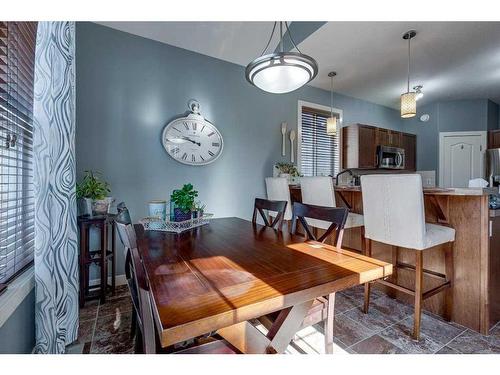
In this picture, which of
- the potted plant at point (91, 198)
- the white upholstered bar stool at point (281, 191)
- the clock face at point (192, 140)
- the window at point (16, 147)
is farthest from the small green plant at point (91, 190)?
the white upholstered bar stool at point (281, 191)

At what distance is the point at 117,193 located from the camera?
99.6 inches

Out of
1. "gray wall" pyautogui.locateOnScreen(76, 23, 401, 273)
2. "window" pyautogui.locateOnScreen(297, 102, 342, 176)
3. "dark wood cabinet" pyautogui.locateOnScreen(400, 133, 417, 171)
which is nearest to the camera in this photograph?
"gray wall" pyautogui.locateOnScreen(76, 23, 401, 273)

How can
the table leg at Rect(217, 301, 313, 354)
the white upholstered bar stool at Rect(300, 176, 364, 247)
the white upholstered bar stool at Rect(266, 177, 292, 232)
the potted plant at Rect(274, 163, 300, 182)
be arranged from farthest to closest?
the potted plant at Rect(274, 163, 300, 182) → the white upholstered bar stool at Rect(266, 177, 292, 232) → the white upholstered bar stool at Rect(300, 176, 364, 247) → the table leg at Rect(217, 301, 313, 354)

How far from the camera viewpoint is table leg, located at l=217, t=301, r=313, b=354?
3.00 ft

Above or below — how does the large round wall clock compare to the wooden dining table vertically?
above

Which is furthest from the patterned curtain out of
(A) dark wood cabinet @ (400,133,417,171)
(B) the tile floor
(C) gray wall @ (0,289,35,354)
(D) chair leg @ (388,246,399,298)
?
(A) dark wood cabinet @ (400,133,417,171)

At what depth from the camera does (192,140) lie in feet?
9.52

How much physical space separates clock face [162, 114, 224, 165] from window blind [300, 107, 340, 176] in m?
1.58

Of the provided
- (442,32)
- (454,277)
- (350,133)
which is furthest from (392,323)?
(350,133)

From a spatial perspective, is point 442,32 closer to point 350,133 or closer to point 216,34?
point 350,133

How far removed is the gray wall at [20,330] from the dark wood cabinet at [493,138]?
6813mm

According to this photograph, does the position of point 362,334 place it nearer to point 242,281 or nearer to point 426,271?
point 426,271

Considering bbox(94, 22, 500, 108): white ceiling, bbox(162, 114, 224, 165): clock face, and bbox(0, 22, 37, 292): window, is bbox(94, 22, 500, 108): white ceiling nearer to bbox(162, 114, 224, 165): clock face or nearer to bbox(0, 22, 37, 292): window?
bbox(162, 114, 224, 165): clock face
